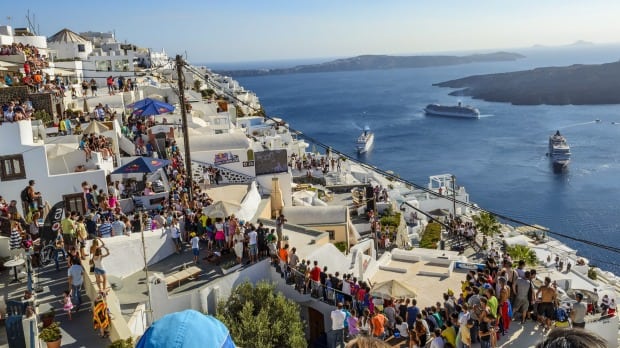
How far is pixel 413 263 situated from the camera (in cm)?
2105

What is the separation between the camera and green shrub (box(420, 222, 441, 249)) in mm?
30766

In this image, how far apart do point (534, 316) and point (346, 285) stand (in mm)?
4445

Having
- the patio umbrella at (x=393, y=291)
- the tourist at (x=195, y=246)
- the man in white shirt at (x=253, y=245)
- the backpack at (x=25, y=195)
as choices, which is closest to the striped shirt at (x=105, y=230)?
the tourist at (x=195, y=246)

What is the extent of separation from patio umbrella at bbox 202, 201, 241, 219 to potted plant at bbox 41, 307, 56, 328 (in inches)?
247

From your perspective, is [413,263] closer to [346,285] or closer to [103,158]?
[346,285]

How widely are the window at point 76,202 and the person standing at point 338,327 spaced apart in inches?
377

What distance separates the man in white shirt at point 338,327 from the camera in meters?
13.2

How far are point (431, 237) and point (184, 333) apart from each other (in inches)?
1167

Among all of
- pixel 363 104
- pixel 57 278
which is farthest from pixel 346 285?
pixel 363 104

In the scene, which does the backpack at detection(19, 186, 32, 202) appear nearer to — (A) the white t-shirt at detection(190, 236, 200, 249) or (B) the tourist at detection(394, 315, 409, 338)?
(A) the white t-shirt at detection(190, 236, 200, 249)

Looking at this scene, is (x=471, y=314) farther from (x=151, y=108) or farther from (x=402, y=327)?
(x=151, y=108)

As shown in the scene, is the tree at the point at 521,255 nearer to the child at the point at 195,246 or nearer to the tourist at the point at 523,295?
the tourist at the point at 523,295

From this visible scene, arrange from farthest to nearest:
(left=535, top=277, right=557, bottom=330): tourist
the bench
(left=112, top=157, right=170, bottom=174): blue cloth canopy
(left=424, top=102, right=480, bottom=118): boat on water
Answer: (left=424, top=102, right=480, bottom=118): boat on water, (left=112, top=157, right=170, bottom=174): blue cloth canopy, the bench, (left=535, top=277, right=557, bottom=330): tourist

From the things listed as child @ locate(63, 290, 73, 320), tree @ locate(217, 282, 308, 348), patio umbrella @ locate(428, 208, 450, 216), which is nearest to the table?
child @ locate(63, 290, 73, 320)
